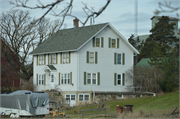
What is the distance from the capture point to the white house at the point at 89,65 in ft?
117


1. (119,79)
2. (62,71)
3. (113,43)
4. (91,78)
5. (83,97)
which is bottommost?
(83,97)

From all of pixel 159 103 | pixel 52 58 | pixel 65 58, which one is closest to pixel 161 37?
pixel 52 58

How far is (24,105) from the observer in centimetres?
2309

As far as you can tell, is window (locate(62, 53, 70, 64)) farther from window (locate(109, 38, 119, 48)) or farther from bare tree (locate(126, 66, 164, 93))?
bare tree (locate(126, 66, 164, 93))

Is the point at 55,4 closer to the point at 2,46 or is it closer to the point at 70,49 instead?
the point at 70,49

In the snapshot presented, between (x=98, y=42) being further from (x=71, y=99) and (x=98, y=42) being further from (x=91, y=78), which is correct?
(x=71, y=99)

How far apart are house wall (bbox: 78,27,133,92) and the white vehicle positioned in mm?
11701

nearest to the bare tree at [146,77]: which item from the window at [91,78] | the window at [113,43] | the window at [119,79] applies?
the window at [119,79]

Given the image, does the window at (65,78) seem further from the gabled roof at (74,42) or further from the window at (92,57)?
the window at (92,57)

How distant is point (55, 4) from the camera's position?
27.3ft

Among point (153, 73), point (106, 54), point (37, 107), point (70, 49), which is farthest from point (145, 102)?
point (37, 107)

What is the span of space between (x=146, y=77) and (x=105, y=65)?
5.39 meters

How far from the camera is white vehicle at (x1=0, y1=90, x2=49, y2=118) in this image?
2298cm

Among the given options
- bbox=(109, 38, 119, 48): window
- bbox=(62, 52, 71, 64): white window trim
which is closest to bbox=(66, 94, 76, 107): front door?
bbox=(62, 52, 71, 64): white window trim
